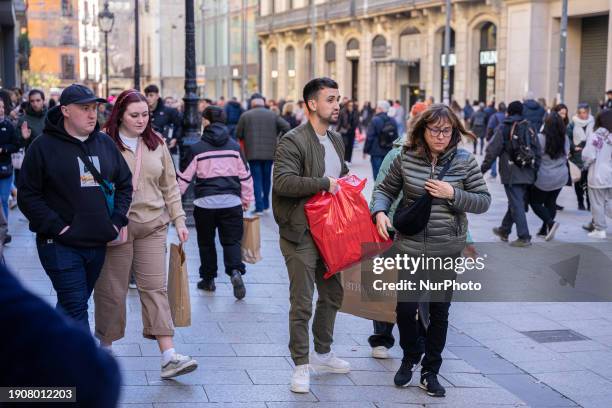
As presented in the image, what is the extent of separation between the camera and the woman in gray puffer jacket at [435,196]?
564 cm

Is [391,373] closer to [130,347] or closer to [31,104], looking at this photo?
[130,347]

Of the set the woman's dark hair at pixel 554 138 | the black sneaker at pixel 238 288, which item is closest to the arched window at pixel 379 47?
the woman's dark hair at pixel 554 138

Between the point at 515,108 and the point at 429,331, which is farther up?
the point at 515,108

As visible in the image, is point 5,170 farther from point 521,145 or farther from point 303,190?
point 303,190

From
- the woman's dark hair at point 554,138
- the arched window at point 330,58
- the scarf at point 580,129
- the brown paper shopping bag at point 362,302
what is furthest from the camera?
the arched window at point 330,58

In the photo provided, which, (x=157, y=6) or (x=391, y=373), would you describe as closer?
(x=391, y=373)

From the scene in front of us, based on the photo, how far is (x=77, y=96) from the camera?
5.42m

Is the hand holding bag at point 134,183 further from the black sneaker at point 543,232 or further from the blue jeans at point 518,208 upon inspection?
the black sneaker at point 543,232

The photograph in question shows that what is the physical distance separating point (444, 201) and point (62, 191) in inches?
83.2

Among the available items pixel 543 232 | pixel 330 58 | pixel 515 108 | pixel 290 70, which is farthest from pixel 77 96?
pixel 290 70

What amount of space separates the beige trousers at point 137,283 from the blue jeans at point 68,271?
353 millimetres

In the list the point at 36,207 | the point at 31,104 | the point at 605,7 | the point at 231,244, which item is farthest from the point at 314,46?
the point at 36,207

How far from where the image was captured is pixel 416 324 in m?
5.90

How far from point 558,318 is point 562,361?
1.47 m
